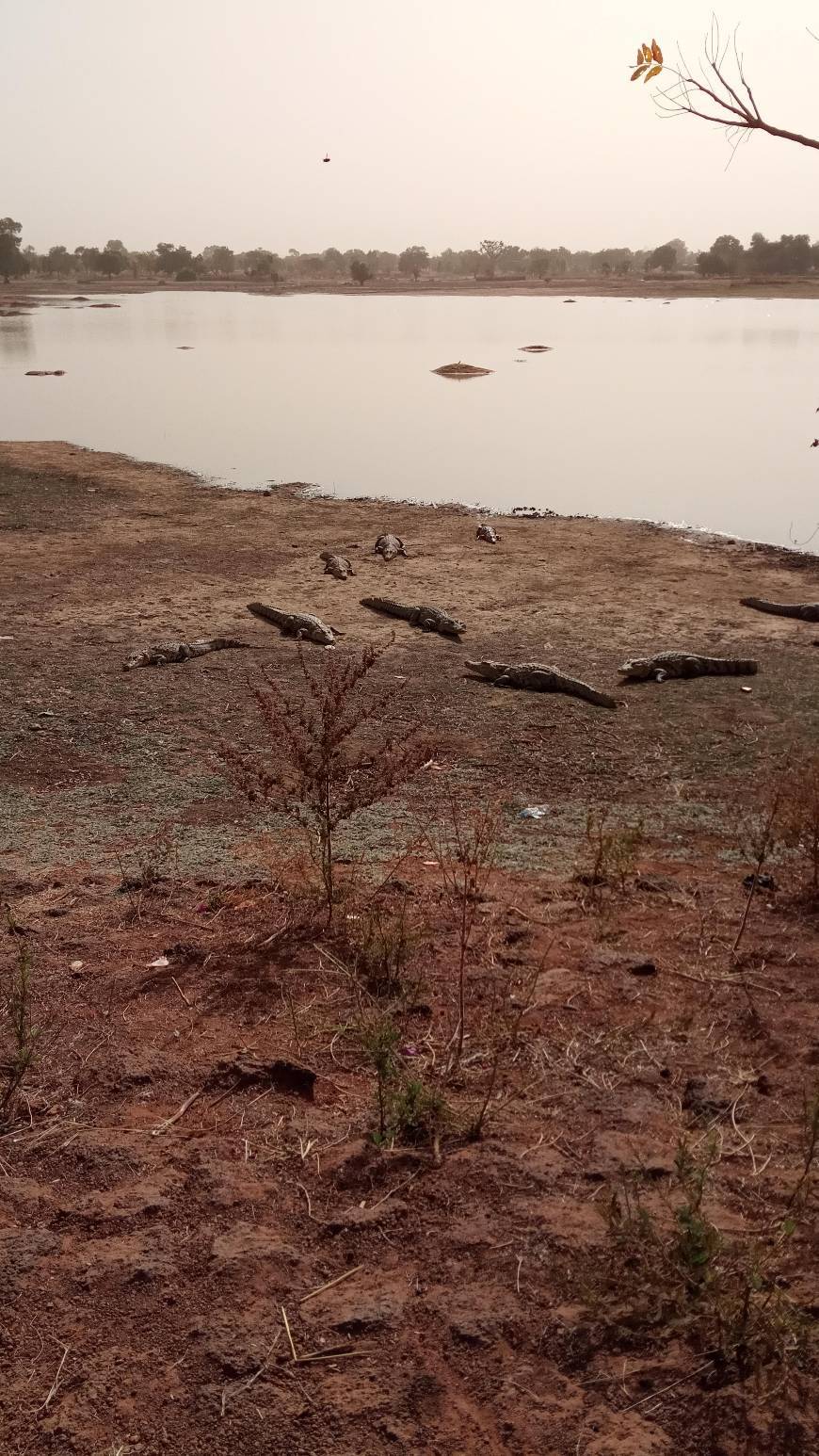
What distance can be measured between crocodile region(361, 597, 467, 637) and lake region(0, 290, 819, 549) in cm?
582

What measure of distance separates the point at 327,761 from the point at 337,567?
6763 millimetres

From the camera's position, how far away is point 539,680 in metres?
7.55

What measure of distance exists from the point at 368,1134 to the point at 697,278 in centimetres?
10695

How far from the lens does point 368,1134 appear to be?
299 centimetres

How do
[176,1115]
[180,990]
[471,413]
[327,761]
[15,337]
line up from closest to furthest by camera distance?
[176,1115]
[180,990]
[327,761]
[471,413]
[15,337]

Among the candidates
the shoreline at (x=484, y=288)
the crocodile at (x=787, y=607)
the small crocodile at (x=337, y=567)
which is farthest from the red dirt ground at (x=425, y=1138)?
the shoreline at (x=484, y=288)

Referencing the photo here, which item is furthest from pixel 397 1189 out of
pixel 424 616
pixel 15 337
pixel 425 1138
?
pixel 15 337

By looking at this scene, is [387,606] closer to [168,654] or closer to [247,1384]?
[168,654]

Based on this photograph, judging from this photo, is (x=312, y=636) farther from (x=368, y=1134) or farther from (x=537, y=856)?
(x=368, y=1134)

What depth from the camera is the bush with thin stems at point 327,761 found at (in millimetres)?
4484

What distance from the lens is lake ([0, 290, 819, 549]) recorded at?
1636 cm

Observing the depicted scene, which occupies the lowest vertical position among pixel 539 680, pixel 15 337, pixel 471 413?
pixel 539 680

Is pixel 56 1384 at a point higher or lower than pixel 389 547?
lower

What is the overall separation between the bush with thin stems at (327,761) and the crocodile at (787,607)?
4218 mm
